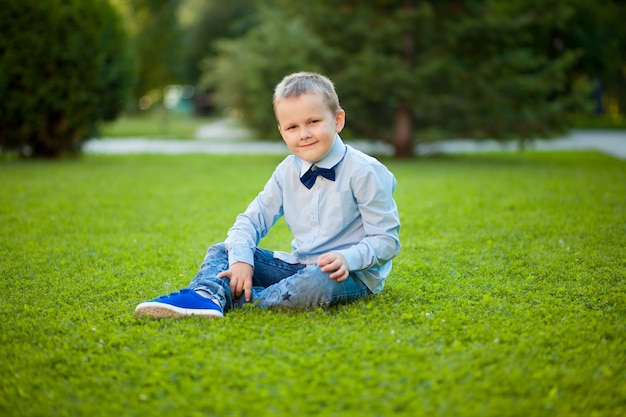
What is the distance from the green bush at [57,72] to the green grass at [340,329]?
16.3 ft

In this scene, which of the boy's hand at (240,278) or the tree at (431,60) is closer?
the boy's hand at (240,278)

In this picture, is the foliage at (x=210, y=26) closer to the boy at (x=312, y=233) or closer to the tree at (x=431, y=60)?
the tree at (x=431, y=60)

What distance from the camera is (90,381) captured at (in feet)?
7.10

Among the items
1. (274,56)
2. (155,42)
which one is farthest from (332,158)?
(155,42)

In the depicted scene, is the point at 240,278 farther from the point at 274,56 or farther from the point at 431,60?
the point at 431,60

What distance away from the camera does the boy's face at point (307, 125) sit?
2889 mm

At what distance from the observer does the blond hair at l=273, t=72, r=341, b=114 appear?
2.89 metres

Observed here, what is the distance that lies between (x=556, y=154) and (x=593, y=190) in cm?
587

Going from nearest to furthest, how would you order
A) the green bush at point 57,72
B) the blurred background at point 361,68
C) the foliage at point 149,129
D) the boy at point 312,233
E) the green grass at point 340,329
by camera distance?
the green grass at point 340,329 → the boy at point 312,233 → the green bush at point 57,72 → the blurred background at point 361,68 → the foliage at point 149,129

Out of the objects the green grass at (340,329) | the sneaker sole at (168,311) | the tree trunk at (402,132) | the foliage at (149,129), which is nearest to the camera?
the green grass at (340,329)

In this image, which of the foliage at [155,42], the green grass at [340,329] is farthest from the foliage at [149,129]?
the green grass at [340,329]

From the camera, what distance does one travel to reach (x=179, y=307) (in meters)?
2.75

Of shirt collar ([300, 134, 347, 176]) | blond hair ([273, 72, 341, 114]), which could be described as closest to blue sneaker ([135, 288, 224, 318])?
shirt collar ([300, 134, 347, 176])

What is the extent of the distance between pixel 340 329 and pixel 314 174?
2.62 feet
